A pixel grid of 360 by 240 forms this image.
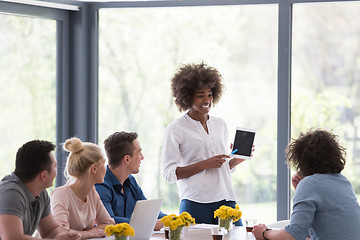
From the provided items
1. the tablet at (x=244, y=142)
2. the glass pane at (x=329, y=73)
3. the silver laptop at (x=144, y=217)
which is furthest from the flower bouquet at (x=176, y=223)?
the glass pane at (x=329, y=73)

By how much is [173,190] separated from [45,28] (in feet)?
5.82

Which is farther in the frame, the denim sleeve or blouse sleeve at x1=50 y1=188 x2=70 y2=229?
the denim sleeve

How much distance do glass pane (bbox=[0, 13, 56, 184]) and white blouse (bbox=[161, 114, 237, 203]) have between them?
1485mm

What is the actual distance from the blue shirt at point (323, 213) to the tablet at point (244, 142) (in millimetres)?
1127

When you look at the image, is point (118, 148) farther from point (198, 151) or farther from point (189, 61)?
point (189, 61)

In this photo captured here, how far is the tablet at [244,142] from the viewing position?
3.86 metres

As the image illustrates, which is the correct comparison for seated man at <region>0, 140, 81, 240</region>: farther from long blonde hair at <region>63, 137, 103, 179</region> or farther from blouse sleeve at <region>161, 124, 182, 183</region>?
blouse sleeve at <region>161, 124, 182, 183</region>

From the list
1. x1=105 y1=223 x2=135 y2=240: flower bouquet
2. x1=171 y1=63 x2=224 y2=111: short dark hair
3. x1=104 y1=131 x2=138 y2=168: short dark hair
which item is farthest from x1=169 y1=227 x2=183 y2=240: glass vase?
x1=171 y1=63 x2=224 y2=111: short dark hair

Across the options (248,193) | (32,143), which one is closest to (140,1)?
(248,193)

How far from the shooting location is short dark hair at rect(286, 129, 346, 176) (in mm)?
2789

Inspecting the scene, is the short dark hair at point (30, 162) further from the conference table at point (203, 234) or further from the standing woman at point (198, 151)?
the standing woman at point (198, 151)

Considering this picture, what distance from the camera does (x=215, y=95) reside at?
4.09 metres

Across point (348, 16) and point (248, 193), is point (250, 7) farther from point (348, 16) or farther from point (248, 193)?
point (248, 193)

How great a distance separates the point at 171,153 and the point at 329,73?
1.65 metres
